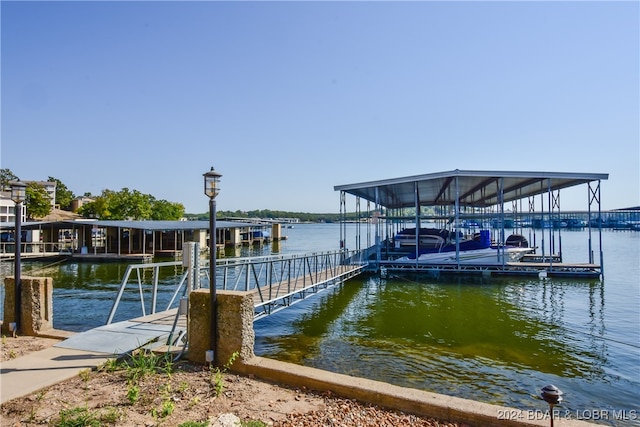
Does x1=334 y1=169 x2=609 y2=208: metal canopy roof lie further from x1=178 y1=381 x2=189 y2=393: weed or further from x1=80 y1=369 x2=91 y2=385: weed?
x1=80 y1=369 x2=91 y2=385: weed

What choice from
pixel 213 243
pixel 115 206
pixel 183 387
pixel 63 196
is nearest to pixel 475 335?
pixel 213 243

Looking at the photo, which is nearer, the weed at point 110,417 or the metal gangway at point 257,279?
the weed at point 110,417

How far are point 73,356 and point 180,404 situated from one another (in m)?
2.41

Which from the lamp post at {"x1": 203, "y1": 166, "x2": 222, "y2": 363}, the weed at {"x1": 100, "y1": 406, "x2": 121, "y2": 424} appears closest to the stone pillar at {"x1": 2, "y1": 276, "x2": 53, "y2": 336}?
the lamp post at {"x1": 203, "y1": 166, "x2": 222, "y2": 363}

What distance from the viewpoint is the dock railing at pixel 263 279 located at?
739 centimetres

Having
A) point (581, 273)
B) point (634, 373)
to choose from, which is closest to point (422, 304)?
point (634, 373)

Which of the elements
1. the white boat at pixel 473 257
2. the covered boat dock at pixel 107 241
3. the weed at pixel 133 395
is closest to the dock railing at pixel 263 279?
the weed at pixel 133 395

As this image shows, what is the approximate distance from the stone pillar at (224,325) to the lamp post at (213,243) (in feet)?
0.20

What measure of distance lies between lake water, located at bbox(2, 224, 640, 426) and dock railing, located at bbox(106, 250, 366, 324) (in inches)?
31.0

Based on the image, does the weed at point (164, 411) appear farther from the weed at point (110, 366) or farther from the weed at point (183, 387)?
the weed at point (110, 366)

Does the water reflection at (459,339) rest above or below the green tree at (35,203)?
below

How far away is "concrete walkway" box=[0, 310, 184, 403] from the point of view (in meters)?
4.59

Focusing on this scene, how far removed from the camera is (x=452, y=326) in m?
11.1

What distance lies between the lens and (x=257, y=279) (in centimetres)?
884
